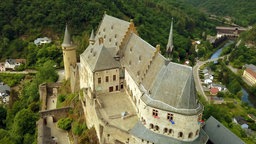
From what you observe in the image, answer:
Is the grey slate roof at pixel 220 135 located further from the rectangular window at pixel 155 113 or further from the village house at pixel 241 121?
the village house at pixel 241 121

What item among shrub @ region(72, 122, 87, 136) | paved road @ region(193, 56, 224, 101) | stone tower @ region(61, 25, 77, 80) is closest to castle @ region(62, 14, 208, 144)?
shrub @ region(72, 122, 87, 136)

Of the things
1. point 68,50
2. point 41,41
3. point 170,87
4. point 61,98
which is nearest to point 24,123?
point 61,98

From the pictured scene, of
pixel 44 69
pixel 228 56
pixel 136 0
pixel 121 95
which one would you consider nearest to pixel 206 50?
pixel 228 56


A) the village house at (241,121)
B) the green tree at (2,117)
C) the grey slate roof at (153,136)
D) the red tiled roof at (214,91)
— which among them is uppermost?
the grey slate roof at (153,136)

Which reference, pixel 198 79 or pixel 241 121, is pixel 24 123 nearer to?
pixel 241 121

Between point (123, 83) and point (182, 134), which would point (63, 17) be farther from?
point (182, 134)

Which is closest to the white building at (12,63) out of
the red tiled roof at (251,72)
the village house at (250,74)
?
the village house at (250,74)

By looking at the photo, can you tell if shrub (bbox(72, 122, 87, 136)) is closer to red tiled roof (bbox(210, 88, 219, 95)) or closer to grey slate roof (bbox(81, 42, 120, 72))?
grey slate roof (bbox(81, 42, 120, 72))
